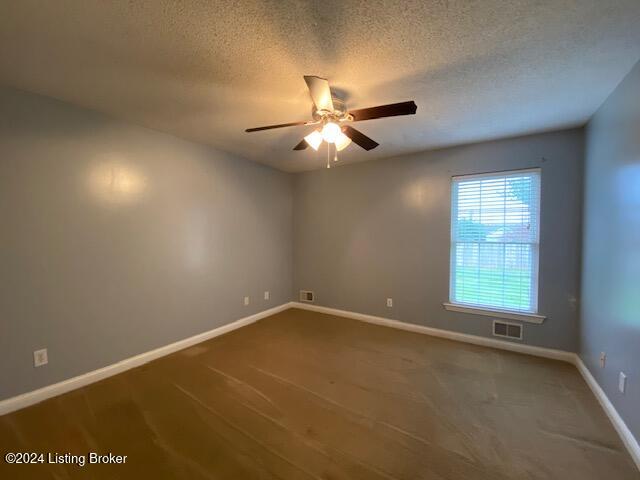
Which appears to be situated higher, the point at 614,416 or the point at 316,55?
the point at 316,55

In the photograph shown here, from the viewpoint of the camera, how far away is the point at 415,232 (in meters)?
3.63

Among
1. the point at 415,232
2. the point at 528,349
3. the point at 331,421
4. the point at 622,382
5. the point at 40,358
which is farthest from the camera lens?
the point at 415,232

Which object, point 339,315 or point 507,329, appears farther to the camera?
point 339,315

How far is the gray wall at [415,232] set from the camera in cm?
280

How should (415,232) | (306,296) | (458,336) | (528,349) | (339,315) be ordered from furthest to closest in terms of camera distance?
(306,296), (339,315), (415,232), (458,336), (528,349)

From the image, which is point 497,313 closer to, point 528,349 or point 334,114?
point 528,349

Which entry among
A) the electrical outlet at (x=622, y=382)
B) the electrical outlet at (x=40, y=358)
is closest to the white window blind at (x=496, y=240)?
the electrical outlet at (x=622, y=382)

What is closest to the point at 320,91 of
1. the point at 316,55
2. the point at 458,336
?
the point at 316,55

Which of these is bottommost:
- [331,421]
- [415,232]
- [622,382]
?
[331,421]

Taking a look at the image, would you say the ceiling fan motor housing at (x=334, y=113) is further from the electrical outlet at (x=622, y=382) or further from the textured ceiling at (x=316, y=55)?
the electrical outlet at (x=622, y=382)

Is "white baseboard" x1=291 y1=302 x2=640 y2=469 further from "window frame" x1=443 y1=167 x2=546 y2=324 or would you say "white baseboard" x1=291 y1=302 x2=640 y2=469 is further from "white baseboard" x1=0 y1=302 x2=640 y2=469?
"window frame" x1=443 y1=167 x2=546 y2=324

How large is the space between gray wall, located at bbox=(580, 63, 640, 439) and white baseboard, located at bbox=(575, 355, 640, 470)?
0.05 metres

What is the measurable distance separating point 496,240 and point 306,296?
292 centimetres

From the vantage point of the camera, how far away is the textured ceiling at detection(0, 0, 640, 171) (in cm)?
131
